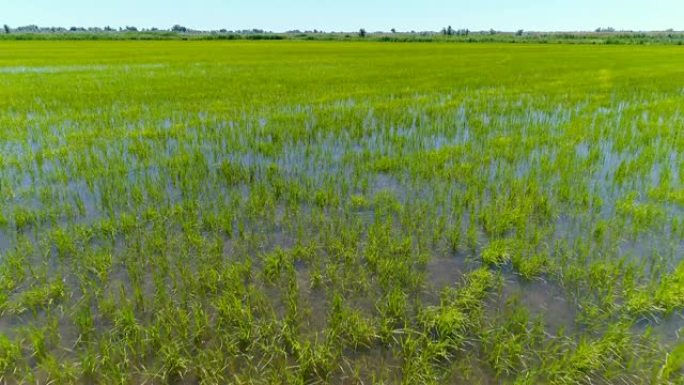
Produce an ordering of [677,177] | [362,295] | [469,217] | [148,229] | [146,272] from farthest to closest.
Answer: [677,177]
[469,217]
[148,229]
[146,272]
[362,295]

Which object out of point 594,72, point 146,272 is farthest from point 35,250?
point 594,72

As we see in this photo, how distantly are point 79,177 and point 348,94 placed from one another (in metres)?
8.37

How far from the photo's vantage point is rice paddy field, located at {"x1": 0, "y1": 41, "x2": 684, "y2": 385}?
8.08 feet

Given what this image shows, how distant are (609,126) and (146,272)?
9105mm

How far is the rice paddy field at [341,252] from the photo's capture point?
2463 mm

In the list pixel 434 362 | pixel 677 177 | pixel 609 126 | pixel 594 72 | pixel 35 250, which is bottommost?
pixel 434 362

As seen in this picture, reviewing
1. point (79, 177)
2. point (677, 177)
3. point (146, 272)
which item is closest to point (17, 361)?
point (146, 272)

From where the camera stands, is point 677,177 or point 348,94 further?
point 348,94

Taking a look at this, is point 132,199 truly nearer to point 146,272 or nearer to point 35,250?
point 35,250

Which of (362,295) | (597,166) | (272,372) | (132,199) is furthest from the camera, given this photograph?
(597,166)

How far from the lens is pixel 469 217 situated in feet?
14.3

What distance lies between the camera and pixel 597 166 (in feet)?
18.7

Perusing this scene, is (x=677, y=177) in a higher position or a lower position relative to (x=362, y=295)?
higher

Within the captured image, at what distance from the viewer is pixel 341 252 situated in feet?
11.9
